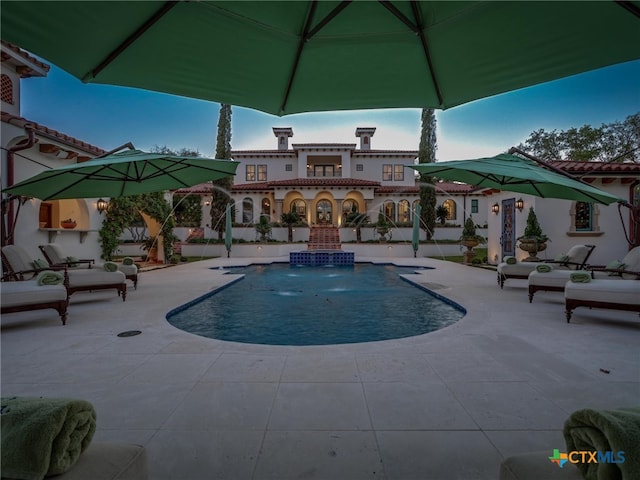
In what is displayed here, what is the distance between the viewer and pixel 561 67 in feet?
8.77

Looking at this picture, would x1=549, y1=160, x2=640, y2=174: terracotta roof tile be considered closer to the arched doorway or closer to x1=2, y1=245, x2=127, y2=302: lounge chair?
x1=2, y1=245, x2=127, y2=302: lounge chair

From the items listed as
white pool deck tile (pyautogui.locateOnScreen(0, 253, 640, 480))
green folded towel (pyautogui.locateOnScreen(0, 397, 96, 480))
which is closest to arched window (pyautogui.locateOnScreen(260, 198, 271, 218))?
white pool deck tile (pyautogui.locateOnScreen(0, 253, 640, 480))

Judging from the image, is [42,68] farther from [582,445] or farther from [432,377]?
[582,445]

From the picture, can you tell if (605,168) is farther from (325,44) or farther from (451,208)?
(451,208)

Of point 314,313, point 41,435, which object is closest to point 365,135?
point 314,313

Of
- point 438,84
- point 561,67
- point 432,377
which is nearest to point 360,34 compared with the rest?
point 438,84

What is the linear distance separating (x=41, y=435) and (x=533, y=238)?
14.2m

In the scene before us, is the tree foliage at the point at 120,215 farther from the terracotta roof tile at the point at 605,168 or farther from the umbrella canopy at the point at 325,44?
the terracotta roof tile at the point at 605,168

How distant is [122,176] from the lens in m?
7.85

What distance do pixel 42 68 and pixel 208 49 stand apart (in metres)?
12.2

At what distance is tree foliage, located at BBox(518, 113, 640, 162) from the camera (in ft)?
89.1

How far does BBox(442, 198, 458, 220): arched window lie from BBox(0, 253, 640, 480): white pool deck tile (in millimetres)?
25600

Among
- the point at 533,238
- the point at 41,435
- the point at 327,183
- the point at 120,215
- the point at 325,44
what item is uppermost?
the point at 327,183

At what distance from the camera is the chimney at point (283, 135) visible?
32.3 metres
